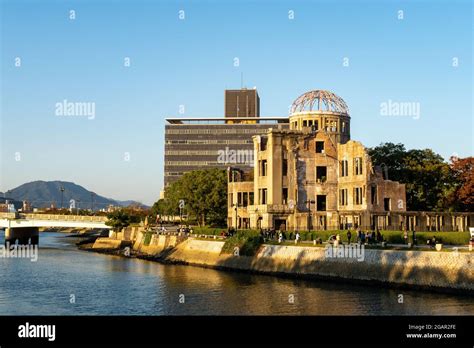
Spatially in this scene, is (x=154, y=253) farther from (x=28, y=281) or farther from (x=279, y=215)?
(x=28, y=281)

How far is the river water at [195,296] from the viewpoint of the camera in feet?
176

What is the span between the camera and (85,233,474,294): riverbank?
6050 cm

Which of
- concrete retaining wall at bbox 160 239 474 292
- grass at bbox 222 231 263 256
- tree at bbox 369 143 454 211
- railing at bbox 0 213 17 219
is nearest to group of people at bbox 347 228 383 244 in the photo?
concrete retaining wall at bbox 160 239 474 292

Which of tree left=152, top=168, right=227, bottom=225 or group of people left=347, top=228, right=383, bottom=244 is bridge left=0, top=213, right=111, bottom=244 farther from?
group of people left=347, top=228, right=383, bottom=244

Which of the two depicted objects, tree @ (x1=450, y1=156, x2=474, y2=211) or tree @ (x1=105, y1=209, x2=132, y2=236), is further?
tree @ (x1=105, y1=209, x2=132, y2=236)

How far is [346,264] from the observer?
7144 cm

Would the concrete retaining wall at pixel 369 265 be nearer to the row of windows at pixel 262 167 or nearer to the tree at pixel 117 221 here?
the row of windows at pixel 262 167

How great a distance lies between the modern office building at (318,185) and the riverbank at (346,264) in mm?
12212

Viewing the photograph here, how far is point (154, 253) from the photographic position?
112125mm

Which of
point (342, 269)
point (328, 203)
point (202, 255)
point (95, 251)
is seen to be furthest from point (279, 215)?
point (95, 251)

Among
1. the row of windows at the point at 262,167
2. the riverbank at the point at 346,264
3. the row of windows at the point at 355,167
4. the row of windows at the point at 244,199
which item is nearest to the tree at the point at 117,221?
the row of windows at the point at 244,199

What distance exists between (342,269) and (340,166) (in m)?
39.7

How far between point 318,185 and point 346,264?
129 feet
